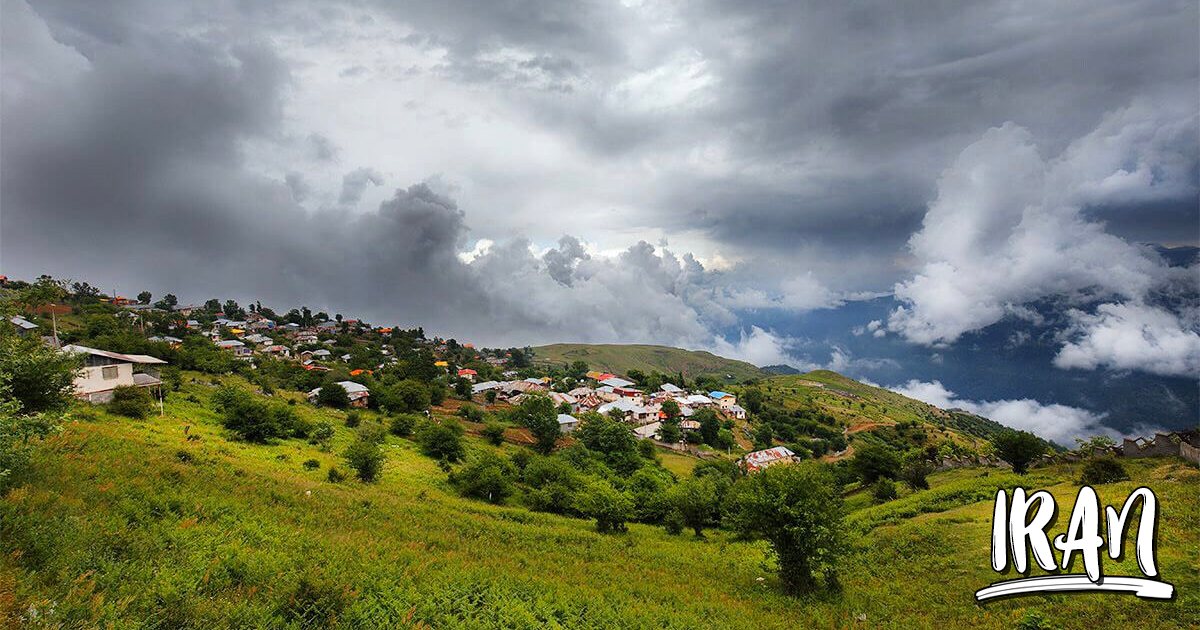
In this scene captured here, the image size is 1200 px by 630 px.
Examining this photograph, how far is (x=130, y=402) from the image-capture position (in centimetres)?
3372

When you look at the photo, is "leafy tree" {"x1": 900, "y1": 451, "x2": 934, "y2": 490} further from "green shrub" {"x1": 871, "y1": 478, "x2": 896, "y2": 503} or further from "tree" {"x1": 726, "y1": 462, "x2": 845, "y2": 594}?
"tree" {"x1": 726, "y1": 462, "x2": 845, "y2": 594}

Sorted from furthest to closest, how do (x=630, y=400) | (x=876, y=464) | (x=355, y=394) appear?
(x=630, y=400) → (x=355, y=394) → (x=876, y=464)

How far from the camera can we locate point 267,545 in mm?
12805

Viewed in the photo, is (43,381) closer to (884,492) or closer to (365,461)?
(365,461)

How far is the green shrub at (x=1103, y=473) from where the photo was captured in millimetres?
26906

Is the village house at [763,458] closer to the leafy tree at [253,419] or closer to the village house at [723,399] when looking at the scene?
the village house at [723,399]

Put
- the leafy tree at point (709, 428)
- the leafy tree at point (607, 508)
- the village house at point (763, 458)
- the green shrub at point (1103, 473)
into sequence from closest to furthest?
the green shrub at point (1103, 473) < the leafy tree at point (607, 508) < the village house at point (763, 458) < the leafy tree at point (709, 428)

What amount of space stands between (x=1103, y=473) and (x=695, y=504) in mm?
25148

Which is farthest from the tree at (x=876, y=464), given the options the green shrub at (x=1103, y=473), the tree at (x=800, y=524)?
the tree at (x=800, y=524)

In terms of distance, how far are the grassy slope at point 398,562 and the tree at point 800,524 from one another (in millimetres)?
1143

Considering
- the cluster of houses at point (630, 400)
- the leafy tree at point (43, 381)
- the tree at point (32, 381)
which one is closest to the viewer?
the tree at point (32, 381)

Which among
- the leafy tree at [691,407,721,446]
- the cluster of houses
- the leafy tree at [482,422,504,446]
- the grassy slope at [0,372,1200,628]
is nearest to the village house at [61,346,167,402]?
the grassy slope at [0,372,1200,628]

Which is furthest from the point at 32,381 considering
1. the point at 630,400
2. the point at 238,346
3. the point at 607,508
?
the point at 630,400

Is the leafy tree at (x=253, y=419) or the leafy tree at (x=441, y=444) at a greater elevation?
the leafy tree at (x=253, y=419)
